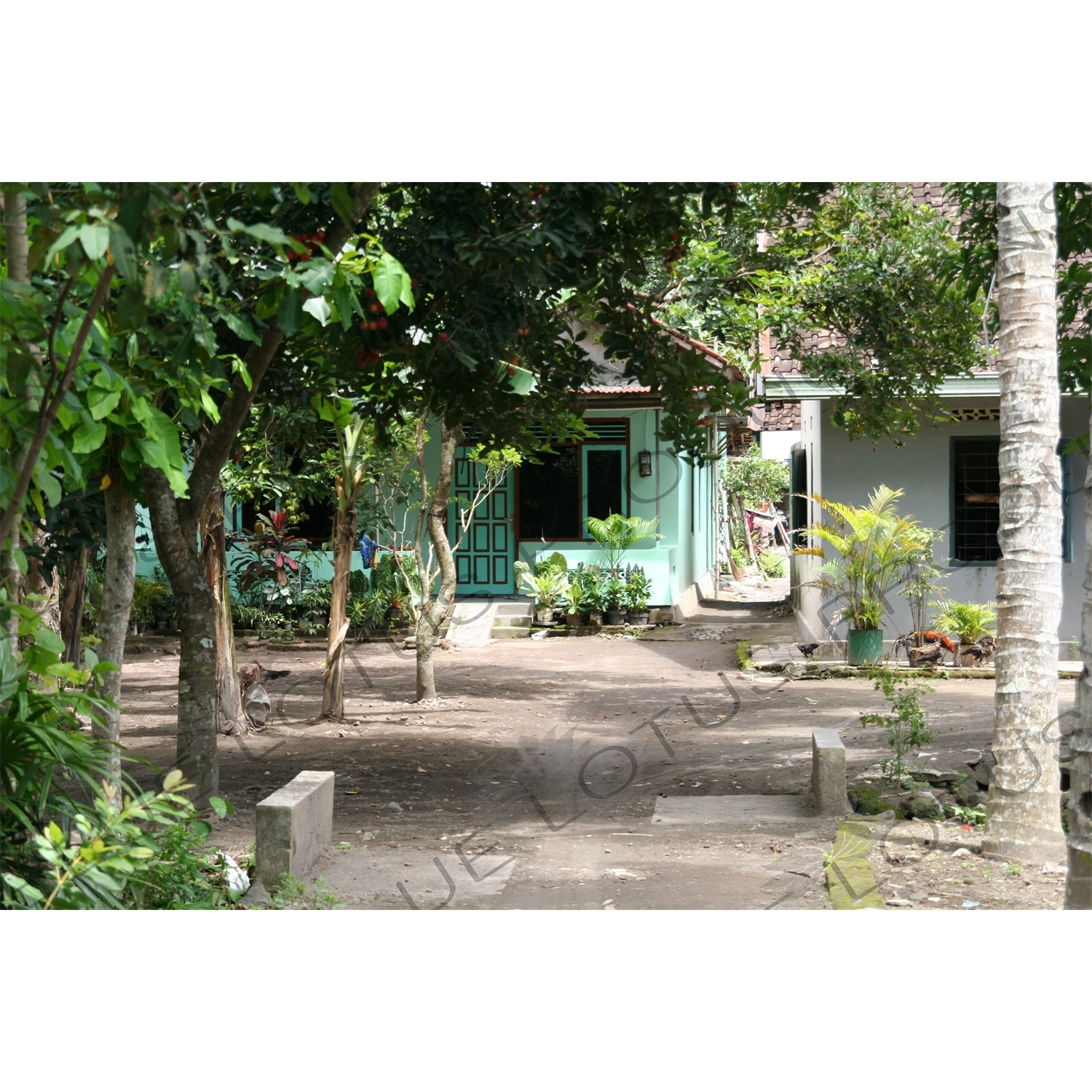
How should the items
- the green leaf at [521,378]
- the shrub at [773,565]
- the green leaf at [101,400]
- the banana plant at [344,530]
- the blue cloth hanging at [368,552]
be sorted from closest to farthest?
the green leaf at [101,400]
the green leaf at [521,378]
the banana plant at [344,530]
the blue cloth hanging at [368,552]
the shrub at [773,565]

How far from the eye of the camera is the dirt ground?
5.33 meters

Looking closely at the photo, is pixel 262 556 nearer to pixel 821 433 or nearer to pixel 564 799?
pixel 821 433

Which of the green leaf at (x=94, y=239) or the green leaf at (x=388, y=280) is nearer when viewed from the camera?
the green leaf at (x=94, y=239)

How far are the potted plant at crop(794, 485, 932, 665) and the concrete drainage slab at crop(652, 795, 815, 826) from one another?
226 inches

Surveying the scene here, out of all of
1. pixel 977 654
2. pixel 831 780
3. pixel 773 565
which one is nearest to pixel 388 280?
pixel 831 780

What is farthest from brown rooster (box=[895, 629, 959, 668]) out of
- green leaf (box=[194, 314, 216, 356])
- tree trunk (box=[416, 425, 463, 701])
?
green leaf (box=[194, 314, 216, 356])

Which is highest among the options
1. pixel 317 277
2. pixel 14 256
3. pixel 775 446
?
pixel 775 446

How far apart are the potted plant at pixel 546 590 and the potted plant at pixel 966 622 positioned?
18.5 ft

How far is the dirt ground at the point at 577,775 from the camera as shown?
533 centimetres

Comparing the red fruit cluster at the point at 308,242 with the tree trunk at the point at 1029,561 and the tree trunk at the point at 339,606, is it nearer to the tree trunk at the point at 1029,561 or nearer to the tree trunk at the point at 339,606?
the tree trunk at the point at 1029,561

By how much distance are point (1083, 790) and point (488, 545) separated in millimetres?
14427

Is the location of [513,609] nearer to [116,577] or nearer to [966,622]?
[966,622]

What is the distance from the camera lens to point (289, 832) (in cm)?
516

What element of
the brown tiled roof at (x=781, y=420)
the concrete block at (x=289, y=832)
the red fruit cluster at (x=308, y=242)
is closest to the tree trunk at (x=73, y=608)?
the concrete block at (x=289, y=832)
